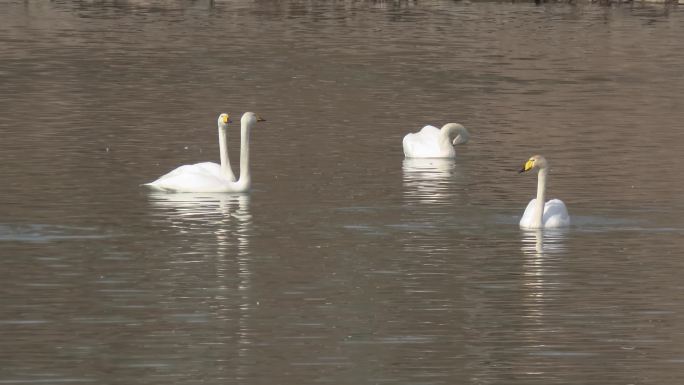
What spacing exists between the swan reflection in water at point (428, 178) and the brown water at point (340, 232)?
104 millimetres

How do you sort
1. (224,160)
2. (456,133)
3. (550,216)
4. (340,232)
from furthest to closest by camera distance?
(456,133) < (224,160) < (550,216) < (340,232)

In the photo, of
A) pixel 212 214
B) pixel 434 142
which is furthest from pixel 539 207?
pixel 434 142

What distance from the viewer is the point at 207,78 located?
171 ft

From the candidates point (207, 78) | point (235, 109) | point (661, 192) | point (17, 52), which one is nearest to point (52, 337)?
point (661, 192)

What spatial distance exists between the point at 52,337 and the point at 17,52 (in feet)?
146

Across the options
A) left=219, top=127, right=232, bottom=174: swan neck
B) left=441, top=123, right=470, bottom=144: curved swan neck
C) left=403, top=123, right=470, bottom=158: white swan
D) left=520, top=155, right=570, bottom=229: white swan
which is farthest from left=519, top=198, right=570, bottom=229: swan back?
left=441, top=123, right=470, bottom=144: curved swan neck

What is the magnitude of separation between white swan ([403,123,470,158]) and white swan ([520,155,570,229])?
8792 mm

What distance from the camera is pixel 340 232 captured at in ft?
81.7

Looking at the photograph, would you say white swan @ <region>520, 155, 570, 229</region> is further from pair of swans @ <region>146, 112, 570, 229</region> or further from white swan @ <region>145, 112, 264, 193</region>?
white swan @ <region>145, 112, 264, 193</region>

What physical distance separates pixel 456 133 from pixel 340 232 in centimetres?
1091

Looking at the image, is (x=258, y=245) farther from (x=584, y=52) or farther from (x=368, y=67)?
Result: (x=584, y=52)

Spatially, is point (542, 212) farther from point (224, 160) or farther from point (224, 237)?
point (224, 160)

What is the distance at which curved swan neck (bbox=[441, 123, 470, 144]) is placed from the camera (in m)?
34.8

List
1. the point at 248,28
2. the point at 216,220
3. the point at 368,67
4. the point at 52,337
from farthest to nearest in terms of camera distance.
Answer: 1. the point at 248,28
2. the point at 368,67
3. the point at 216,220
4. the point at 52,337
